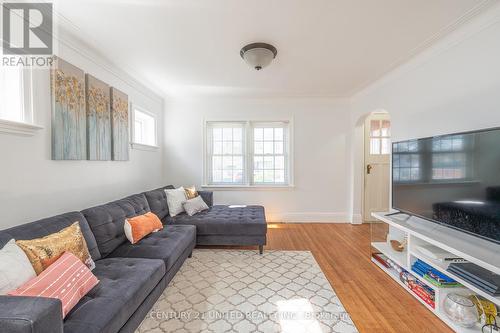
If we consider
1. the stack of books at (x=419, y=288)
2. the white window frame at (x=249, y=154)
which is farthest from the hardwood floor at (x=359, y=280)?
the white window frame at (x=249, y=154)

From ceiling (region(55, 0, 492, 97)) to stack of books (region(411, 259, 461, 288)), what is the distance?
7.19ft

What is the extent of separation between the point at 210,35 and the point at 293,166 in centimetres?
284

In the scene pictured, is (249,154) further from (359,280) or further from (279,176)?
(359,280)

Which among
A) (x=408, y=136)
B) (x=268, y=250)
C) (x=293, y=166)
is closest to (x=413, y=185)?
(x=408, y=136)

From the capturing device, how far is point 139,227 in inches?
90.6

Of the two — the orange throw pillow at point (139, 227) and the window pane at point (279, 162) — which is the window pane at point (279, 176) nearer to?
the window pane at point (279, 162)

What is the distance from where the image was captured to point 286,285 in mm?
2283

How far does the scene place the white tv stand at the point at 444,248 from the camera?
1532 mm

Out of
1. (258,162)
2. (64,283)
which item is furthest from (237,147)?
(64,283)

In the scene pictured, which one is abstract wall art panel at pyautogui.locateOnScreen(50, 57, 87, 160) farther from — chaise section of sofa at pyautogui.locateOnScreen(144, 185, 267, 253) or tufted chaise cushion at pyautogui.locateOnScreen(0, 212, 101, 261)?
chaise section of sofa at pyautogui.locateOnScreen(144, 185, 267, 253)

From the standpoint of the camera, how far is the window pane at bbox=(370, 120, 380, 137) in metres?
4.33

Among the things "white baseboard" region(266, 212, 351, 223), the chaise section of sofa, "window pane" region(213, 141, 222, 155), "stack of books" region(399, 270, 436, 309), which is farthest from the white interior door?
"window pane" region(213, 141, 222, 155)

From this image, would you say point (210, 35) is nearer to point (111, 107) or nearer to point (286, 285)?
point (111, 107)

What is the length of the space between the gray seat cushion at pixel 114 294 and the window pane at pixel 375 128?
4249 millimetres
